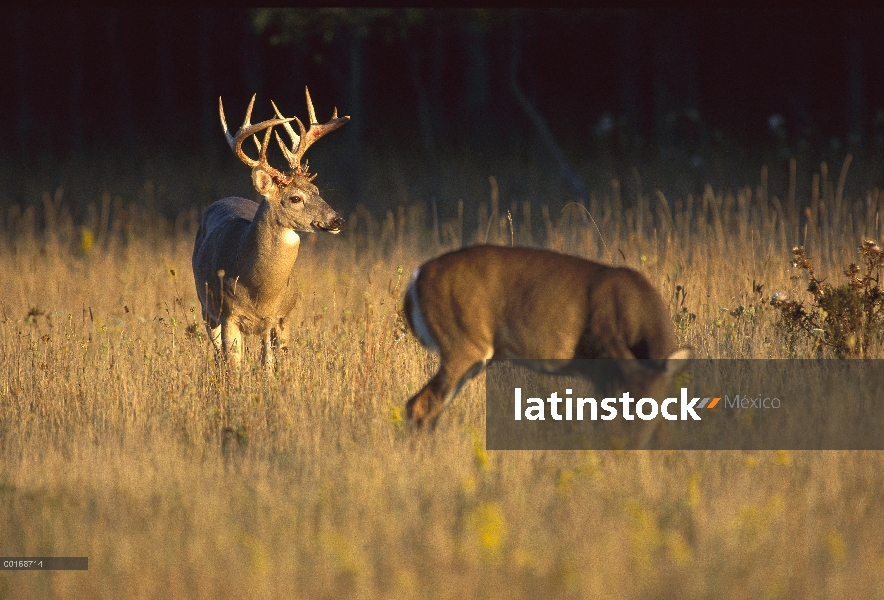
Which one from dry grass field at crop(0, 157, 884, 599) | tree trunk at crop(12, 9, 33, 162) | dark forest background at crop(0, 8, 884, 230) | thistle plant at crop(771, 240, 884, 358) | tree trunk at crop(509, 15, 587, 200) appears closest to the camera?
dry grass field at crop(0, 157, 884, 599)

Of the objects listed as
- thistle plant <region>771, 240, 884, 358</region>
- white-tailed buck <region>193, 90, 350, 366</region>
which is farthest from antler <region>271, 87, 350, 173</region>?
thistle plant <region>771, 240, 884, 358</region>

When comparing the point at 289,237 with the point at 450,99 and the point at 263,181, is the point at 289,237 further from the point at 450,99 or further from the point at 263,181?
the point at 450,99

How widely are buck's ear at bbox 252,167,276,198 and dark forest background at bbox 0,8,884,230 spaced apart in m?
7.51

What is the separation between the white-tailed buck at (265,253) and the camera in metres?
7.40

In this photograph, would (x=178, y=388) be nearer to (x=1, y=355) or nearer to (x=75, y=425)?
(x=75, y=425)

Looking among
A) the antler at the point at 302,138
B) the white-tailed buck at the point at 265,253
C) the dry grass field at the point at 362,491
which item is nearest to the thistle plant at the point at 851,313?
the dry grass field at the point at 362,491

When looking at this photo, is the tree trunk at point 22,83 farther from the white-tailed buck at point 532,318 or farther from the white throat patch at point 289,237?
the white-tailed buck at point 532,318

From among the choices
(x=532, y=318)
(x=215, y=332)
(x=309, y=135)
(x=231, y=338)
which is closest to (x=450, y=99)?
(x=309, y=135)

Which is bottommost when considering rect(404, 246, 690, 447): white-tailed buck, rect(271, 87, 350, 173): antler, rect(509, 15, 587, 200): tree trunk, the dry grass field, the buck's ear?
the dry grass field

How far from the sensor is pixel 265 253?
295 inches

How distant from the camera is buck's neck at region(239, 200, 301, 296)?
750 cm

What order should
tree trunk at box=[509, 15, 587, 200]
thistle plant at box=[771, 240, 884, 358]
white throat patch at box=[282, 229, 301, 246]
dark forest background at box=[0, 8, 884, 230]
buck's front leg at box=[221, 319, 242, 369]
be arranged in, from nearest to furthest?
1. thistle plant at box=[771, 240, 884, 358]
2. buck's front leg at box=[221, 319, 242, 369]
3. white throat patch at box=[282, 229, 301, 246]
4. tree trunk at box=[509, 15, 587, 200]
5. dark forest background at box=[0, 8, 884, 230]

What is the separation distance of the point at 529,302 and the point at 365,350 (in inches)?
71.2

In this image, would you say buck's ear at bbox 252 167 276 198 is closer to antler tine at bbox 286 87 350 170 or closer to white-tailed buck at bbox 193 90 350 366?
white-tailed buck at bbox 193 90 350 366
